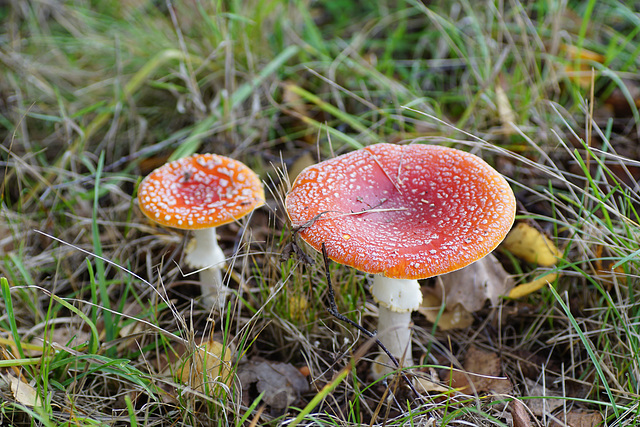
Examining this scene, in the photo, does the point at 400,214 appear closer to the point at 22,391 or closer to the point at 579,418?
the point at 579,418

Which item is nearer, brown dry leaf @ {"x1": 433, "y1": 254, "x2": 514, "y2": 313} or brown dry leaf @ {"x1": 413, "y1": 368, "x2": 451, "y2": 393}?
brown dry leaf @ {"x1": 413, "y1": 368, "x2": 451, "y2": 393}

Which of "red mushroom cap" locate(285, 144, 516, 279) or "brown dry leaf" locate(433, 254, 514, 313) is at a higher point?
"red mushroom cap" locate(285, 144, 516, 279)

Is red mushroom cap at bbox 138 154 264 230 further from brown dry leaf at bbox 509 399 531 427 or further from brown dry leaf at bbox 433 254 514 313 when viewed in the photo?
brown dry leaf at bbox 509 399 531 427

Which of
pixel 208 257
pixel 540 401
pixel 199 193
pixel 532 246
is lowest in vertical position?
pixel 540 401

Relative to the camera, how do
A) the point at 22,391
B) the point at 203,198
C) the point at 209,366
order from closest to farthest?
1. the point at 22,391
2. the point at 209,366
3. the point at 203,198

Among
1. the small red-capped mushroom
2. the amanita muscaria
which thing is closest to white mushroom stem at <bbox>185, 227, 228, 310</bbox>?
the small red-capped mushroom

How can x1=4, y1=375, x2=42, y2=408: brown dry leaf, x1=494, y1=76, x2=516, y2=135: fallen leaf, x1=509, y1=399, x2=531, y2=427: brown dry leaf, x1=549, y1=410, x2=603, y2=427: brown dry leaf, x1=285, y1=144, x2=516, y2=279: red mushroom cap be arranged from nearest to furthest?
x1=285, y1=144, x2=516, y2=279: red mushroom cap < x1=4, y1=375, x2=42, y2=408: brown dry leaf < x1=509, y1=399, x2=531, y2=427: brown dry leaf < x1=549, y1=410, x2=603, y2=427: brown dry leaf < x1=494, y1=76, x2=516, y2=135: fallen leaf

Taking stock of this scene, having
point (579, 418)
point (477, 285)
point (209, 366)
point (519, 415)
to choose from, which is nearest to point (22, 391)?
point (209, 366)
